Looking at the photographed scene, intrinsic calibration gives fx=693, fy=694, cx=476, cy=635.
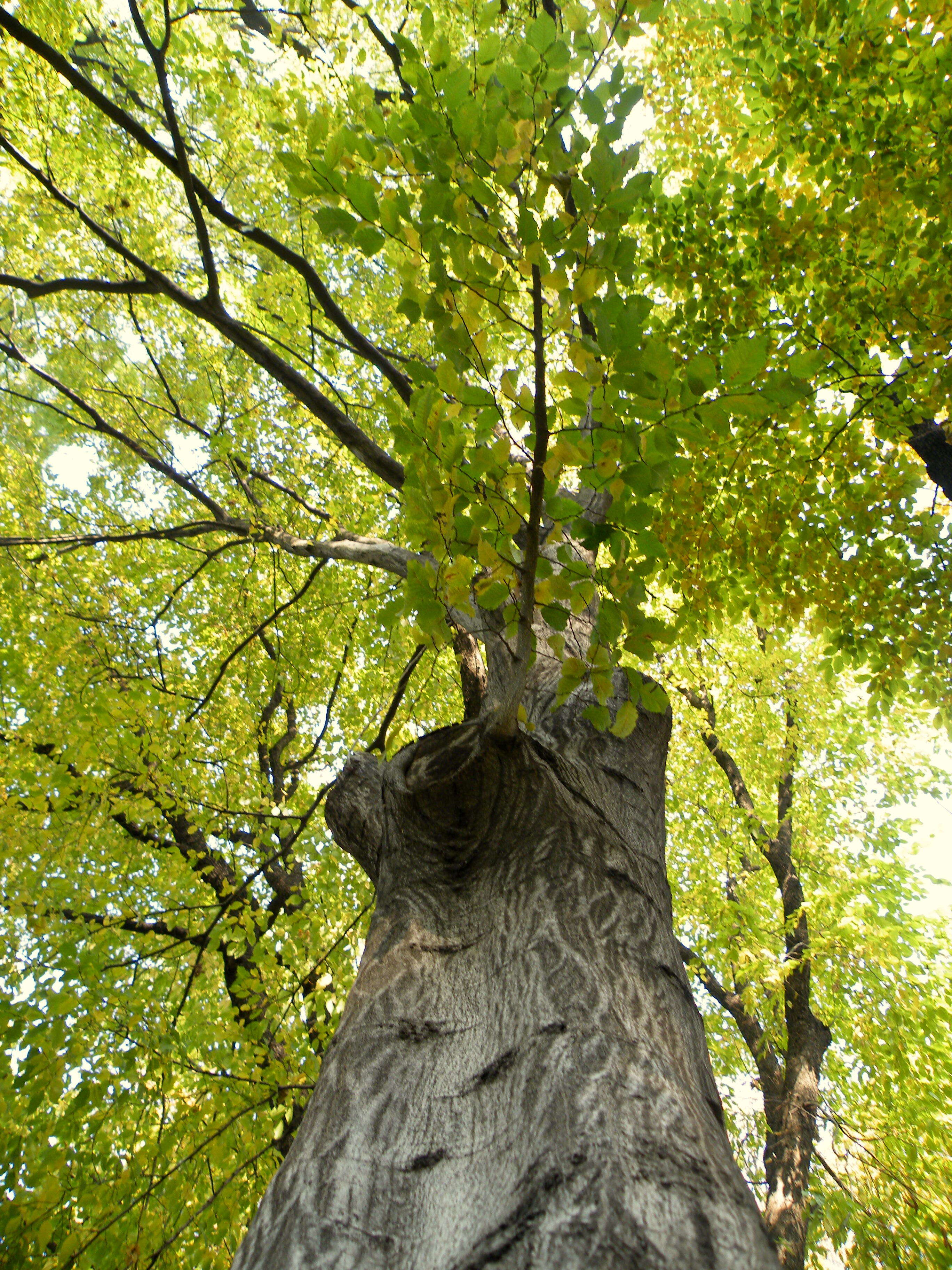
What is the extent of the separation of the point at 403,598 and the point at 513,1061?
980mm

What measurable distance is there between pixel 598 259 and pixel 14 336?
29.9 feet

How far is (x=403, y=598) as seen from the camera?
1.56 m

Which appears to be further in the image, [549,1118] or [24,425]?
[24,425]

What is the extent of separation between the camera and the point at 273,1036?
458 cm

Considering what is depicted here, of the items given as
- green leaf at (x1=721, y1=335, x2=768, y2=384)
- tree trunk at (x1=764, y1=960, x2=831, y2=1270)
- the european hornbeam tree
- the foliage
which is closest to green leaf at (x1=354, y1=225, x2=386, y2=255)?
the european hornbeam tree

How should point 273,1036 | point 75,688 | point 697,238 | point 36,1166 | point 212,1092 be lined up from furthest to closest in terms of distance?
point 75,688 < point 273,1036 < point 212,1092 < point 697,238 < point 36,1166

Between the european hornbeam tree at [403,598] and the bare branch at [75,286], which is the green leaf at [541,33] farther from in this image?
the bare branch at [75,286]

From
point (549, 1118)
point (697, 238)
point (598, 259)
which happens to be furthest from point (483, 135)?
point (697, 238)

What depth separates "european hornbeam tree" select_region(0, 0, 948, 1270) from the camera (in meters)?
1.29

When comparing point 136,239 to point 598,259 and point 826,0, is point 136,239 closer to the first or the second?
point 826,0

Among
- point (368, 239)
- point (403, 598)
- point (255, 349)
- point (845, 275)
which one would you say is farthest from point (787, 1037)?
point (368, 239)

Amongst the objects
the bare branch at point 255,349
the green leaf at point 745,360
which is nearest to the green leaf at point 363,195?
the green leaf at point 745,360

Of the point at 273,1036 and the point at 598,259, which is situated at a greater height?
Result: the point at 598,259

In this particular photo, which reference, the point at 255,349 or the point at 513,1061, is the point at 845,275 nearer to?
the point at 255,349
